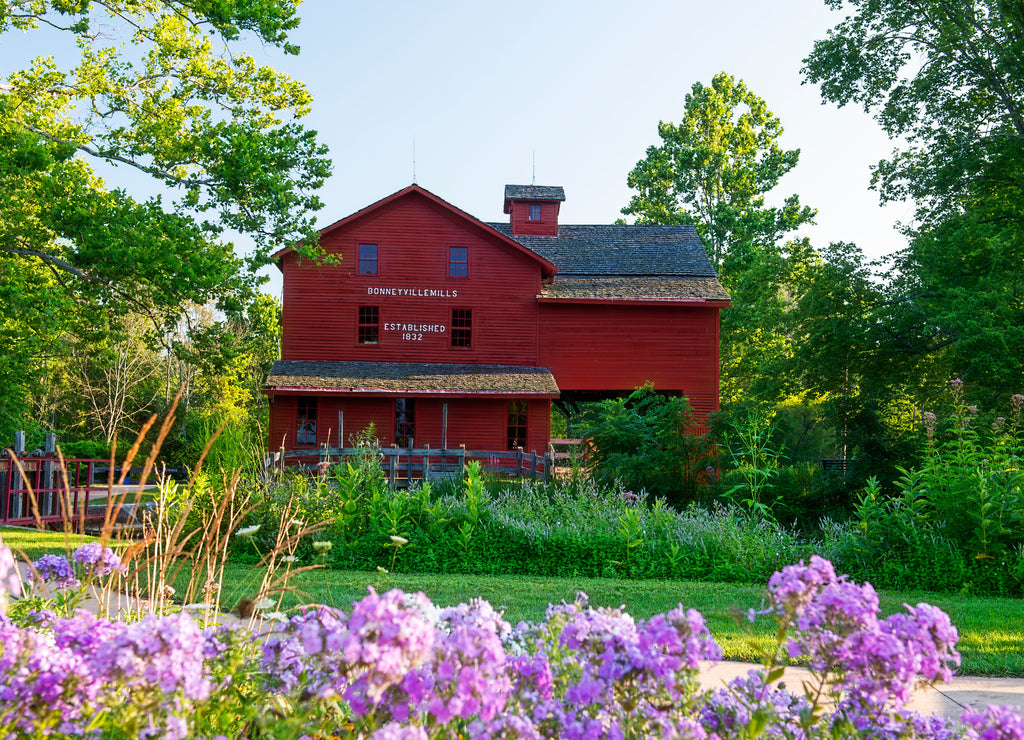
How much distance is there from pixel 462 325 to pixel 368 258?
3.29 meters

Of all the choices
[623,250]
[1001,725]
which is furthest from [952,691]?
[623,250]

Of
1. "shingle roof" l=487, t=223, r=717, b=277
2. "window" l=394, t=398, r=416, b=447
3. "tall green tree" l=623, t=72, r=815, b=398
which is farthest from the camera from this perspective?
"tall green tree" l=623, t=72, r=815, b=398

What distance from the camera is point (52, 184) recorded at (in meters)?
14.6

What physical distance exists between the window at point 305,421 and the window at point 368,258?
4.06 meters

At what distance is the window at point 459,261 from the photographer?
942 inches

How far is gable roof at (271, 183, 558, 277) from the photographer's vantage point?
23.2 m

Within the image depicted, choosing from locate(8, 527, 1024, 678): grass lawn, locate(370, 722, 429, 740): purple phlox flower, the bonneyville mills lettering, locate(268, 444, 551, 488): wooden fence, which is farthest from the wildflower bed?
the bonneyville mills lettering

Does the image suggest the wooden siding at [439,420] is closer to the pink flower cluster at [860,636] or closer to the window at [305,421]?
the window at [305,421]

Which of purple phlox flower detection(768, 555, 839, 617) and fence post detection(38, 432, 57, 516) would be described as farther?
fence post detection(38, 432, 57, 516)

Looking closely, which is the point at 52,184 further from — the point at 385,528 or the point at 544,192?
the point at 544,192

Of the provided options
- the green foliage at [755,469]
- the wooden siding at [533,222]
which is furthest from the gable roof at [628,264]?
the green foliage at [755,469]

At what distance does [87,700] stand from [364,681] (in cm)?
81

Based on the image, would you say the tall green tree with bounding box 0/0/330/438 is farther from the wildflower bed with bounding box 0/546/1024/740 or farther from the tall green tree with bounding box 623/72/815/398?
the tall green tree with bounding box 623/72/815/398

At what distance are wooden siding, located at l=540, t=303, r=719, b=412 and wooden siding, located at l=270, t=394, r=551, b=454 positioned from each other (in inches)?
70.5
